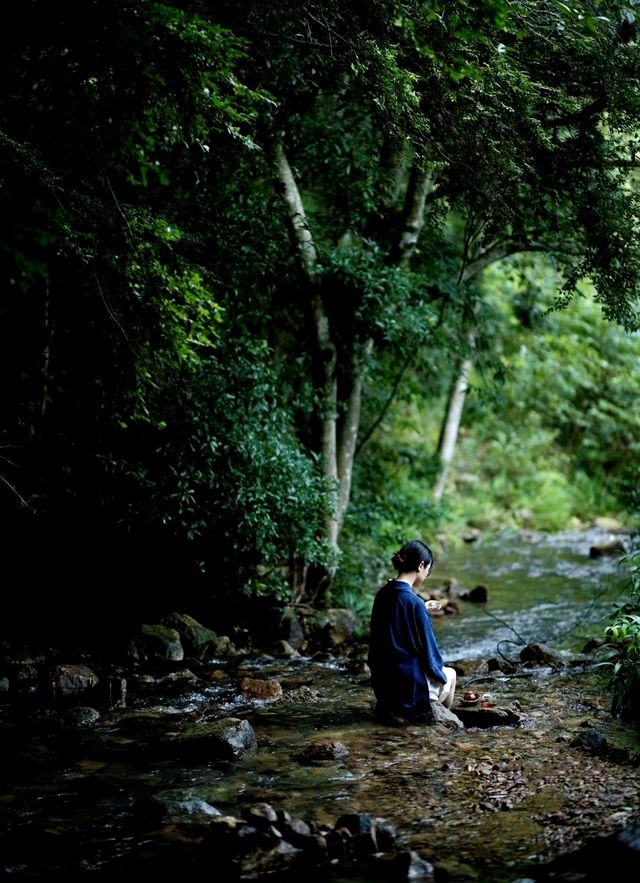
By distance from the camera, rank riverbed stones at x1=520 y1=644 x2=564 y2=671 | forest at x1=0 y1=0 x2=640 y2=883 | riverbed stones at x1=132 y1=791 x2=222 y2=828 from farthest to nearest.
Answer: riverbed stones at x1=520 y1=644 x2=564 y2=671 < forest at x1=0 y1=0 x2=640 y2=883 < riverbed stones at x1=132 y1=791 x2=222 y2=828

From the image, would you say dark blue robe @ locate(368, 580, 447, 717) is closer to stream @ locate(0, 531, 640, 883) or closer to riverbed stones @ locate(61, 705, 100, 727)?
stream @ locate(0, 531, 640, 883)

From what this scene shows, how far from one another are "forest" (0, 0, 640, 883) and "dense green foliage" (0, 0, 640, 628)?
0.14 feet

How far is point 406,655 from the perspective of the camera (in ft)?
22.5

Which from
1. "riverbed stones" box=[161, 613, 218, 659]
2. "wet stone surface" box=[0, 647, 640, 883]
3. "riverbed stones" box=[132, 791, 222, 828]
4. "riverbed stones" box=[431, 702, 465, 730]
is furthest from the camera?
"riverbed stones" box=[161, 613, 218, 659]

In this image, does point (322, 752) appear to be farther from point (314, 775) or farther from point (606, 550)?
point (606, 550)

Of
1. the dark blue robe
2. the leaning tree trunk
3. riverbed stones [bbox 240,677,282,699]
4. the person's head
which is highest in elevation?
the leaning tree trunk

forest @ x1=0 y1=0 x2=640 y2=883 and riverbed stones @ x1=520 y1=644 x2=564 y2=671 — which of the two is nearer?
forest @ x1=0 y1=0 x2=640 y2=883

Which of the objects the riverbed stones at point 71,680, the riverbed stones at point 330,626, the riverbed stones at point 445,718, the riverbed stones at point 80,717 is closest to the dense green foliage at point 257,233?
the riverbed stones at point 330,626

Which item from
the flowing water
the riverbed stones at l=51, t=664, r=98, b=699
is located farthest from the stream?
the flowing water

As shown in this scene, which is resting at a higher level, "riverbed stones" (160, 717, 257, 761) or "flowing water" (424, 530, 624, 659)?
"flowing water" (424, 530, 624, 659)

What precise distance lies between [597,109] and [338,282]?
3.90m

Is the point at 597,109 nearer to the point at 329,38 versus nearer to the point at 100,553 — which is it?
the point at 329,38

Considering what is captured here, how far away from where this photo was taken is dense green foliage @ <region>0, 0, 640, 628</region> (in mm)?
6488

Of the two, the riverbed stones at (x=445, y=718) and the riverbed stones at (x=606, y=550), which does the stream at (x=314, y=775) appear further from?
the riverbed stones at (x=606, y=550)
